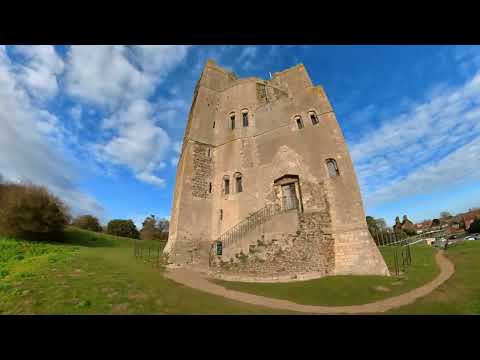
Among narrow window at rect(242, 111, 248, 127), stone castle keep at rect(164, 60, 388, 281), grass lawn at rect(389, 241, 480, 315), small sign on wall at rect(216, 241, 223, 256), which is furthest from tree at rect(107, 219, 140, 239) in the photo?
grass lawn at rect(389, 241, 480, 315)

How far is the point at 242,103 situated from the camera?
76.6 feet

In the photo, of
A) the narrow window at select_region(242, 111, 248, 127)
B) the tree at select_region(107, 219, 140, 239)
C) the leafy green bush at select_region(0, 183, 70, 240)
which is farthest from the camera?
the tree at select_region(107, 219, 140, 239)

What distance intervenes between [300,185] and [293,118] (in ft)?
21.5

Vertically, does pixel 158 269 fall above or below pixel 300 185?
below

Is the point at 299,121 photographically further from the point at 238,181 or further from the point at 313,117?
the point at 238,181

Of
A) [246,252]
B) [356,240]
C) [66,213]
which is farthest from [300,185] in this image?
[66,213]

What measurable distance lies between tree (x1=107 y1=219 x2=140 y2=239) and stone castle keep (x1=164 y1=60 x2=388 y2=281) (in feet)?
A: 94.1

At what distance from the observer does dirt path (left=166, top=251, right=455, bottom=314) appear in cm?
857

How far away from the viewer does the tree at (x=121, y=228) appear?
1631 inches

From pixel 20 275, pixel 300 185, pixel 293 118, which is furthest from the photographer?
pixel 293 118

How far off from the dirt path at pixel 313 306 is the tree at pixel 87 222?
116 feet

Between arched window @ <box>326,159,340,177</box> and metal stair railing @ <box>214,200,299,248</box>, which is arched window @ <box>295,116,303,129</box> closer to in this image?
arched window @ <box>326,159,340,177</box>

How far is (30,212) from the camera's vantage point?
1964 centimetres
